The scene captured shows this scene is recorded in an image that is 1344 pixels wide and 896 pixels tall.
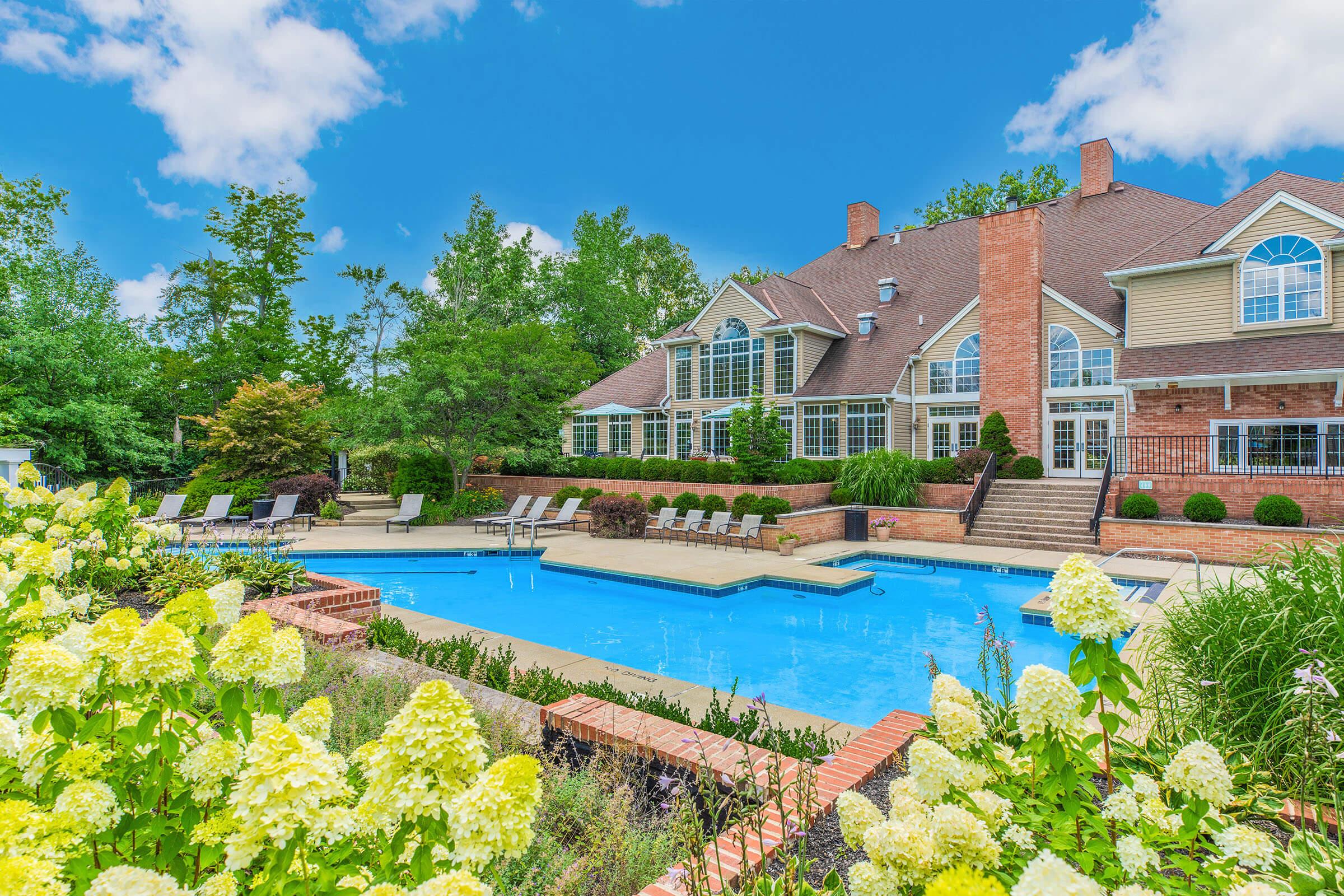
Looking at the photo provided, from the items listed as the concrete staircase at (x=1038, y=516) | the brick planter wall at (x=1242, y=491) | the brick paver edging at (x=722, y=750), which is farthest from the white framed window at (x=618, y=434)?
the brick paver edging at (x=722, y=750)

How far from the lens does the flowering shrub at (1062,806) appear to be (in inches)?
56.6

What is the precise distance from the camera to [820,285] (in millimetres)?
27812

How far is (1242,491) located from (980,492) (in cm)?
506

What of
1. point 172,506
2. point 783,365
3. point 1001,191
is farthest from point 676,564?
point 1001,191

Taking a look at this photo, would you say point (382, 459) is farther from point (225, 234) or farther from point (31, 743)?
point (31, 743)

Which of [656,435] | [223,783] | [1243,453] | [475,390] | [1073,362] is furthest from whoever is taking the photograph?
[656,435]

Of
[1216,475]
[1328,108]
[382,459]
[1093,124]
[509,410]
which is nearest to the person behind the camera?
[1216,475]

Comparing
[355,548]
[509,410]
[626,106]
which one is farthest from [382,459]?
[626,106]

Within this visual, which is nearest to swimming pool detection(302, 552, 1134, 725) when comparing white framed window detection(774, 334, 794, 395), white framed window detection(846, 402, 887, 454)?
white framed window detection(846, 402, 887, 454)

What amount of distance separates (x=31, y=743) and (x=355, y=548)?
46.0 feet

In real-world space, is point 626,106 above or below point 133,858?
above

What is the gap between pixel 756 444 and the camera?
690 inches

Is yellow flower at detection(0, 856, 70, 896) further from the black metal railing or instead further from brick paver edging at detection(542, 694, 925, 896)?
the black metal railing

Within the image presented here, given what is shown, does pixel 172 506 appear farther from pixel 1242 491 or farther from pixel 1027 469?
pixel 1242 491
